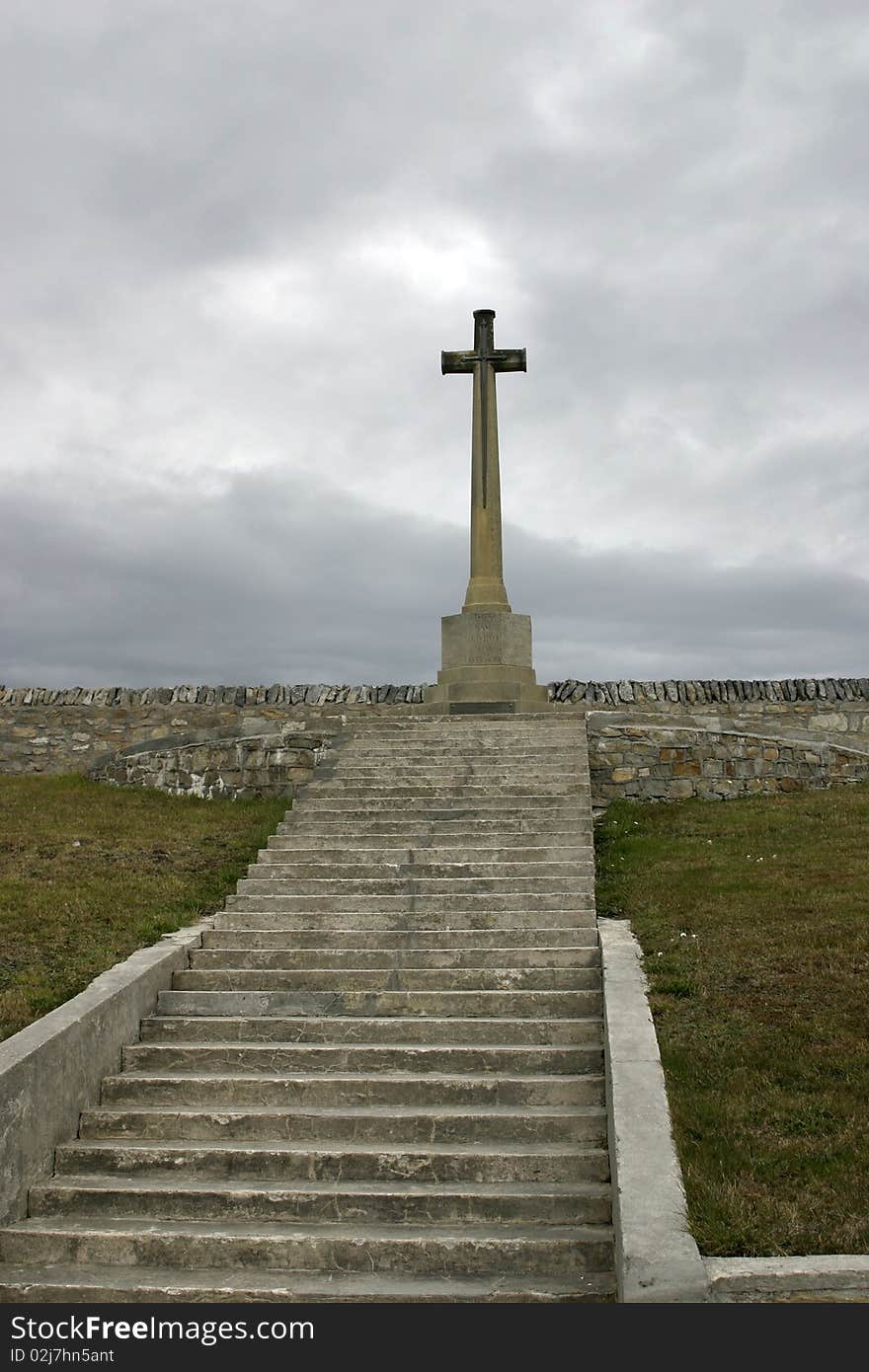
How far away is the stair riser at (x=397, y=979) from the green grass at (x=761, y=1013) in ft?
1.85

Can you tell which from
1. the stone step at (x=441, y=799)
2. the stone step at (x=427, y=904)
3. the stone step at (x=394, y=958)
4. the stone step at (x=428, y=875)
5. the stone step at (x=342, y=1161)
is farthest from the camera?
the stone step at (x=441, y=799)

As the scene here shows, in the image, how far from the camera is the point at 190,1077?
Answer: 6.38 metres

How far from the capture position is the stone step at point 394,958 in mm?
7516

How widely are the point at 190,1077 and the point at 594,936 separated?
2.83 meters

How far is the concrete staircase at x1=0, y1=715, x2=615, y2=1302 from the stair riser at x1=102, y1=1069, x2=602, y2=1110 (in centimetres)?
1

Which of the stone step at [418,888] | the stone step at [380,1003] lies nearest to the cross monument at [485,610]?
the stone step at [418,888]

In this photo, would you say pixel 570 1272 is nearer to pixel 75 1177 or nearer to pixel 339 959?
pixel 75 1177

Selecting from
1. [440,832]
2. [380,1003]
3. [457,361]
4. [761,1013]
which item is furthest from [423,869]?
[457,361]

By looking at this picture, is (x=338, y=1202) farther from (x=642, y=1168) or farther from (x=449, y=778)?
(x=449, y=778)

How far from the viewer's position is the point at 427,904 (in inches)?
335

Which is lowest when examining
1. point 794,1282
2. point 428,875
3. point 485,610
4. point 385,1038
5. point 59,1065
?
point 794,1282

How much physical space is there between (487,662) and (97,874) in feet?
20.8

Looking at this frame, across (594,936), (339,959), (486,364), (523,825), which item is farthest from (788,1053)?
(486,364)

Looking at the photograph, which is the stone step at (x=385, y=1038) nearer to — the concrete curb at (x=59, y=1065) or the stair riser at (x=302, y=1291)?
the concrete curb at (x=59, y=1065)
